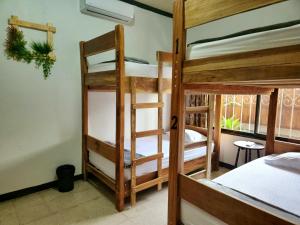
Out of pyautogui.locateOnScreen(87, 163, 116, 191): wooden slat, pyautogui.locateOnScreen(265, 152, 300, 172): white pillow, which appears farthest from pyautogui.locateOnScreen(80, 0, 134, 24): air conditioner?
pyautogui.locateOnScreen(265, 152, 300, 172): white pillow

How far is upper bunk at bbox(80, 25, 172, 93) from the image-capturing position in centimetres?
209

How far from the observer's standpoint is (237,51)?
1129 mm

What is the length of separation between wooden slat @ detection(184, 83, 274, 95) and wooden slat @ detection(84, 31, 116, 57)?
3.29ft

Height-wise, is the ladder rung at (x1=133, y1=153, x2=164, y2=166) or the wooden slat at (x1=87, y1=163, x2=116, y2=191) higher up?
the ladder rung at (x1=133, y1=153, x2=164, y2=166)

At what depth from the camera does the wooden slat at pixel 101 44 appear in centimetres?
216

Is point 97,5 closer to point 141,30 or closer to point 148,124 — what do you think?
point 141,30

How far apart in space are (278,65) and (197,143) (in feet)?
6.00

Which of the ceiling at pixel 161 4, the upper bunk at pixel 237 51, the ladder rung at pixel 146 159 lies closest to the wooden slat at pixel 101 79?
the ladder rung at pixel 146 159

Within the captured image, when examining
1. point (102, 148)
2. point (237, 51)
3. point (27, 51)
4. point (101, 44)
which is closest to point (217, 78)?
point (237, 51)

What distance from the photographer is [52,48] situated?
104 inches

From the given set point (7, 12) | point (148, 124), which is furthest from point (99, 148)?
point (7, 12)

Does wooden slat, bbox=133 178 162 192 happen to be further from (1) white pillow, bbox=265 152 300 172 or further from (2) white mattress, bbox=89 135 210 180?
(1) white pillow, bbox=265 152 300 172

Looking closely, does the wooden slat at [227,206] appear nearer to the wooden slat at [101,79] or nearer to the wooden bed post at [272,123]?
the wooden slat at [101,79]

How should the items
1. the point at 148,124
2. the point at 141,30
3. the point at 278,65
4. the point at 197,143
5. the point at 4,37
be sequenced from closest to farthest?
the point at 278,65
the point at 4,37
the point at 197,143
the point at 141,30
the point at 148,124
